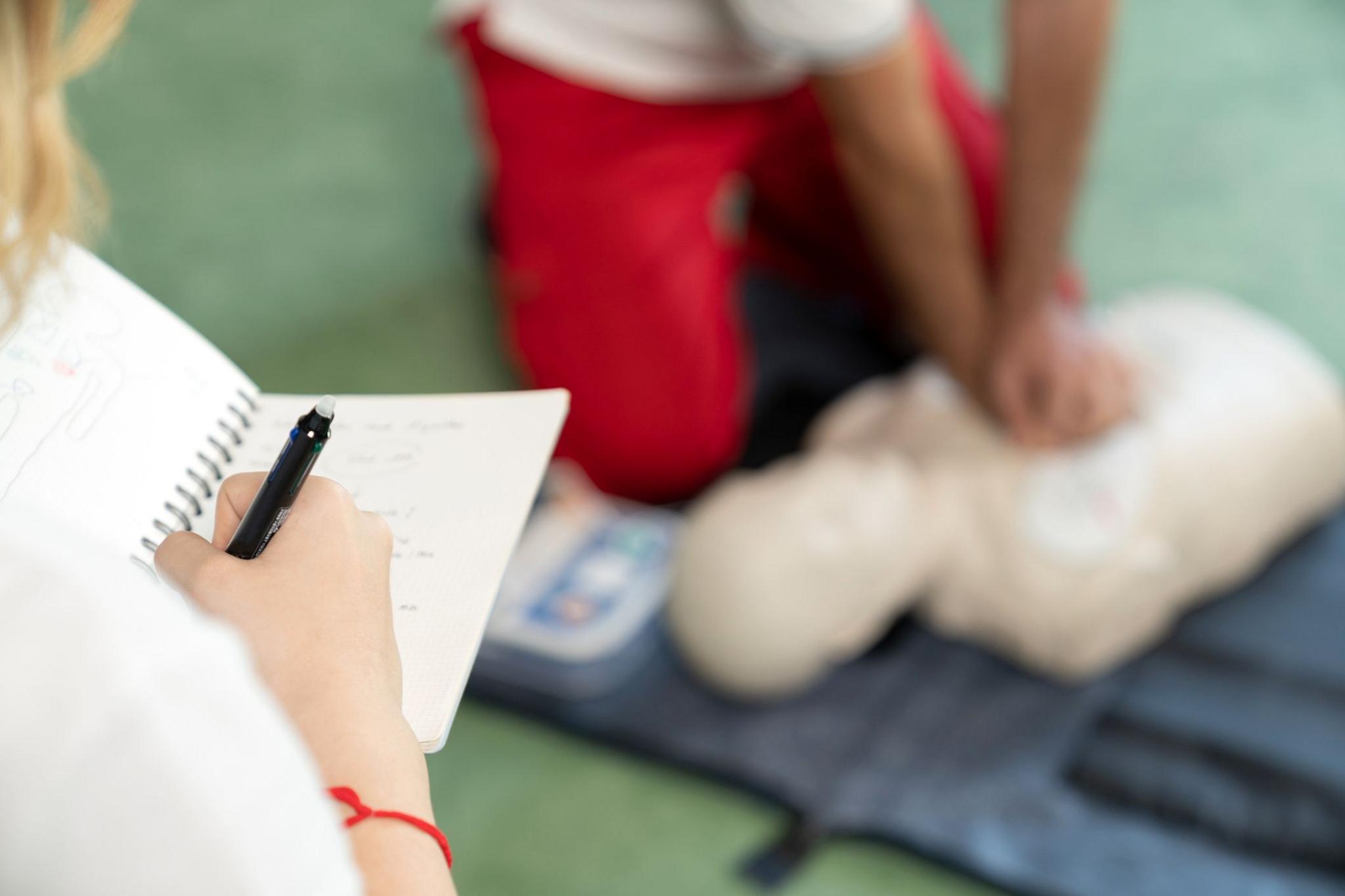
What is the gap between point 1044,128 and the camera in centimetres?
129

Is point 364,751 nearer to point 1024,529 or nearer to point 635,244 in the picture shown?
point 1024,529

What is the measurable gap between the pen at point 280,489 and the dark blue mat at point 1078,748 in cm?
70

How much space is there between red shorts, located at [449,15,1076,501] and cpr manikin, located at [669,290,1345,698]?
254 millimetres

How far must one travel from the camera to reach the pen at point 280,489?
544 mm

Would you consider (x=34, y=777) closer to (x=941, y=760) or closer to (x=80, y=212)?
(x=80, y=212)

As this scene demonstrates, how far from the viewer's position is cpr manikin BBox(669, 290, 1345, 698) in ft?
3.95

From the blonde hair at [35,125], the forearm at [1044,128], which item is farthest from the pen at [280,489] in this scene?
the forearm at [1044,128]

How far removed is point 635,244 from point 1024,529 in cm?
57

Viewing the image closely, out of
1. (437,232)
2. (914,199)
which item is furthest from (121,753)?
(437,232)

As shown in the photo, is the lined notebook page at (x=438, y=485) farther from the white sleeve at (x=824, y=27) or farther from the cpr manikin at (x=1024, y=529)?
the white sleeve at (x=824, y=27)

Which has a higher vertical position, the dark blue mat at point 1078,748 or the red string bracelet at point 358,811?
the red string bracelet at point 358,811

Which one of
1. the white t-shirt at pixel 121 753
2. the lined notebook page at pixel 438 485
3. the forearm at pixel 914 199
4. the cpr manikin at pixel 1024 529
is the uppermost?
the white t-shirt at pixel 121 753

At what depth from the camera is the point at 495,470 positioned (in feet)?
2.23

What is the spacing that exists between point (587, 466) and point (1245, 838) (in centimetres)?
86
